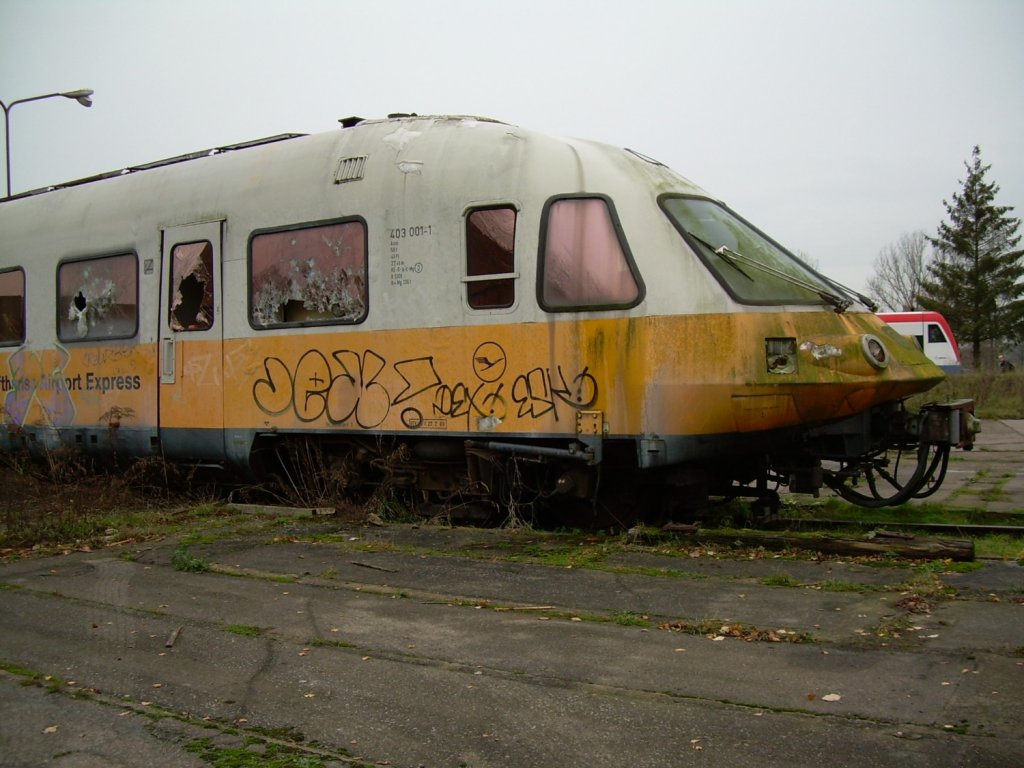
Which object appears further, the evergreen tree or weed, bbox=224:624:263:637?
the evergreen tree

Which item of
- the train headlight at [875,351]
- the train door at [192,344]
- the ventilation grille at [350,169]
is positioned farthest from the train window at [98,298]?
the train headlight at [875,351]

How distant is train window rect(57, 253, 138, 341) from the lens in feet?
33.6

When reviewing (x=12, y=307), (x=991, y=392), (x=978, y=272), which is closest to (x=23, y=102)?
(x=12, y=307)

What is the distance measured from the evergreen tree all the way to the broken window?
148ft

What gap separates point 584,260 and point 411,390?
72.7 inches

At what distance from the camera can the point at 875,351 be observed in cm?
725

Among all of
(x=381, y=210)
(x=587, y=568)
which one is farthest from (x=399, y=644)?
(x=381, y=210)

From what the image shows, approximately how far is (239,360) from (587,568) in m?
4.38

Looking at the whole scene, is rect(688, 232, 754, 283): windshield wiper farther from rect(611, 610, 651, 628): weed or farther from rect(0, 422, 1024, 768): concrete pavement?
rect(611, 610, 651, 628): weed

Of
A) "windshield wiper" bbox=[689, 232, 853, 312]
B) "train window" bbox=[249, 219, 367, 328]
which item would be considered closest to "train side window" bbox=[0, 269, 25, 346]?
"train window" bbox=[249, 219, 367, 328]

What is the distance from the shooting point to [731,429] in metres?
7.13

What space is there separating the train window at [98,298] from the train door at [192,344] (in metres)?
0.58

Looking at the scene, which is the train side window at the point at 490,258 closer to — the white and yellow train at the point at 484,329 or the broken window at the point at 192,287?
the white and yellow train at the point at 484,329

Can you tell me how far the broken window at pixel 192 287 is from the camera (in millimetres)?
9555
